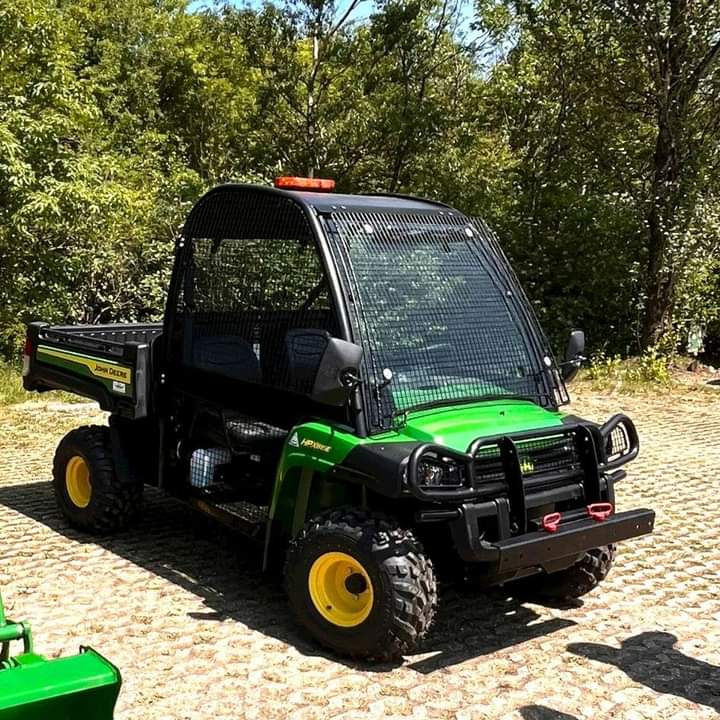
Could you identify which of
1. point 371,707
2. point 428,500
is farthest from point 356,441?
point 371,707

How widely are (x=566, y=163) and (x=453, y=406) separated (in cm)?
1228

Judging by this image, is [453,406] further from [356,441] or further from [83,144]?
[83,144]

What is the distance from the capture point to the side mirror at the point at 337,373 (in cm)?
407

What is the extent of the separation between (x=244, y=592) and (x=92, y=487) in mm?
1326

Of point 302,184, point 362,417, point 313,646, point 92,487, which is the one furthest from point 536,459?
point 92,487

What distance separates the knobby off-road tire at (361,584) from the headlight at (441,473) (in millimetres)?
239

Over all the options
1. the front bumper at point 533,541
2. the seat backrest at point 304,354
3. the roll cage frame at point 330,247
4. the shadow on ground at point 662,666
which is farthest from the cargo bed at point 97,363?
the shadow on ground at point 662,666

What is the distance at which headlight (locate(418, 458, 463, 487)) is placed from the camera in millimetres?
4137

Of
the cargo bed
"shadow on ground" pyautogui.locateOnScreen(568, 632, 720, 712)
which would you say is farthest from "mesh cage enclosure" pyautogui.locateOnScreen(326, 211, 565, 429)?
the cargo bed

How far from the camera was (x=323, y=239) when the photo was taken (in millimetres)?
4637

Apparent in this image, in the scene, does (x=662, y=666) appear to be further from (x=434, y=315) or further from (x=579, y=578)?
(x=434, y=315)

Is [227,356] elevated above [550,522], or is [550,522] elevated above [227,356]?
[227,356]

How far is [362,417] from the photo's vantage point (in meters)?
4.37

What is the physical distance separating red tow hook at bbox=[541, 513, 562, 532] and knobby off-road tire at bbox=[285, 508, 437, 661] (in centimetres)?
52
